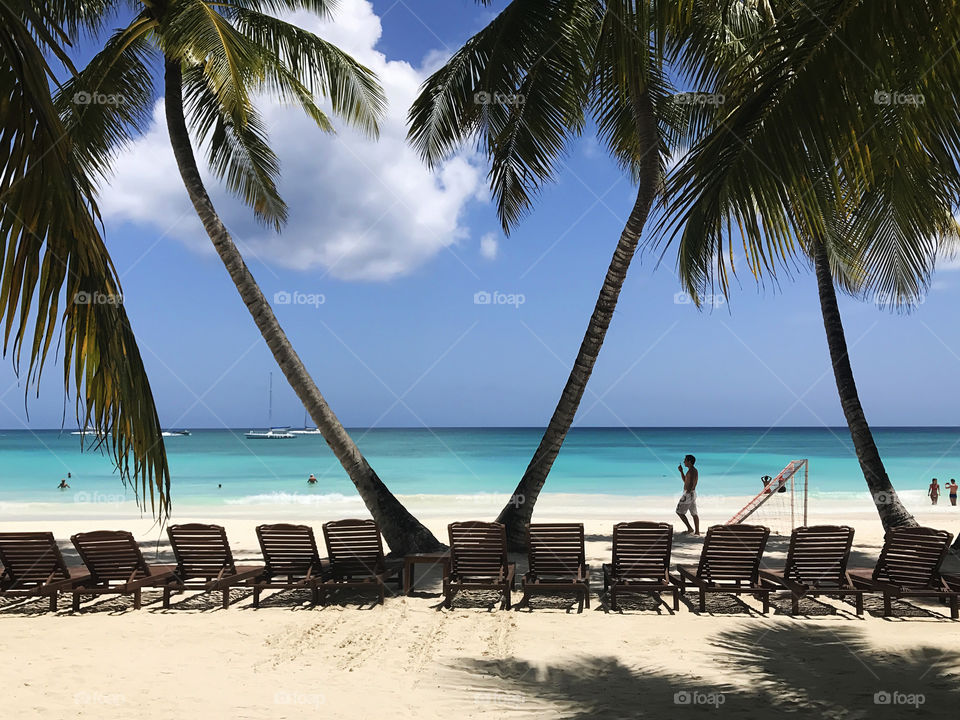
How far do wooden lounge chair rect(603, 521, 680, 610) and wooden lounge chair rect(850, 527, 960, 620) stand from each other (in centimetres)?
209

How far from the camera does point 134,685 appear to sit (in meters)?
5.75

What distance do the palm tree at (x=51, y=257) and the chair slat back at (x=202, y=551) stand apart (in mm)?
6514

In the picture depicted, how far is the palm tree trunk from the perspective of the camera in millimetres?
12609

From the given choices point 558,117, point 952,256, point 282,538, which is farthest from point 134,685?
point 952,256

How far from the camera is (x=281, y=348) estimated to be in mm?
10578

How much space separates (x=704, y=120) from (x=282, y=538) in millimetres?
9858

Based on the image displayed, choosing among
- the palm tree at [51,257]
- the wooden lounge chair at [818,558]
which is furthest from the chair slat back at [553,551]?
the palm tree at [51,257]

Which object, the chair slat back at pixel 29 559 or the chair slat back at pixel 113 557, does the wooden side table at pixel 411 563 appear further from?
the chair slat back at pixel 29 559

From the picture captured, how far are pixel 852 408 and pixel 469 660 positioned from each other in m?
9.81

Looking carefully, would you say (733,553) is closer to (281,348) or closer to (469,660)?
(469,660)

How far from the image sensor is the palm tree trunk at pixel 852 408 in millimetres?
12609

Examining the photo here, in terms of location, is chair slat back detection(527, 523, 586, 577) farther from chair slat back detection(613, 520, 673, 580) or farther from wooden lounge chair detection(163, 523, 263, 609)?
wooden lounge chair detection(163, 523, 263, 609)

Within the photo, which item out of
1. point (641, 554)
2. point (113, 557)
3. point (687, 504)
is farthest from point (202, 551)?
point (687, 504)

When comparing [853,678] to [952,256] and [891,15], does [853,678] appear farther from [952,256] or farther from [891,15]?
[952,256]
